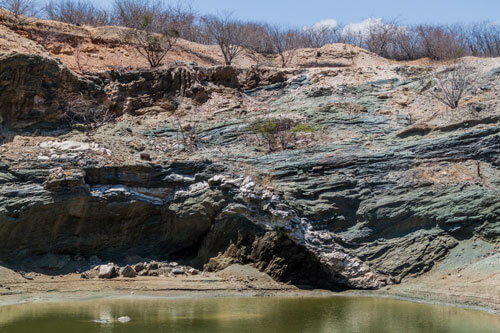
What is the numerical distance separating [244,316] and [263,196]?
14.8ft

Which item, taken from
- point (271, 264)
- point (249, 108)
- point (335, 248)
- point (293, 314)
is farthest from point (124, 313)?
point (249, 108)

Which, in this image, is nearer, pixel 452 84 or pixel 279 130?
pixel 452 84

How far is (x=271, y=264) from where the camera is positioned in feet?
47.0

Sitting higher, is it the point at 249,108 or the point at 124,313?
the point at 249,108

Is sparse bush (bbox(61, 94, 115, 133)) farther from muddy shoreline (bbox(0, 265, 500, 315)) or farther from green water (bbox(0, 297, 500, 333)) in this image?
green water (bbox(0, 297, 500, 333))

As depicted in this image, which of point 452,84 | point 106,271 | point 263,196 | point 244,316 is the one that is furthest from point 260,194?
point 452,84

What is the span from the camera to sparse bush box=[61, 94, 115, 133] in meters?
19.3

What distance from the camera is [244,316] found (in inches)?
417

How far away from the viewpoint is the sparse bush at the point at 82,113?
1928 cm

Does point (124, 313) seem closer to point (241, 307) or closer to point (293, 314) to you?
point (241, 307)

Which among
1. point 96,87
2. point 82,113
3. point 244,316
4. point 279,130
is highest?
point 96,87

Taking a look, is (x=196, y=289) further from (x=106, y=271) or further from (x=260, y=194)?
(x=260, y=194)

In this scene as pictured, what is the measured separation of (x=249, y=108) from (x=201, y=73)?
248 cm

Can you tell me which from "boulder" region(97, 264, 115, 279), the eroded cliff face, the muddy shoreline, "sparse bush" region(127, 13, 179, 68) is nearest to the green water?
the muddy shoreline
